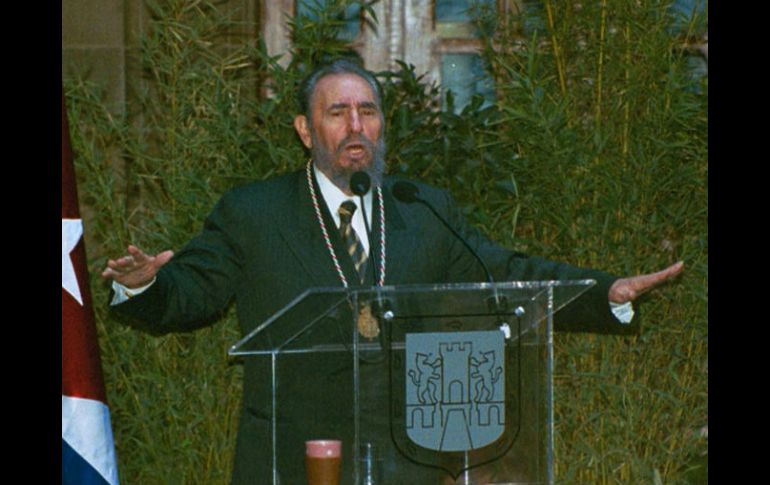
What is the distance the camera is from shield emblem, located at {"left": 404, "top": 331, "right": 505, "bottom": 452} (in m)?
3.04

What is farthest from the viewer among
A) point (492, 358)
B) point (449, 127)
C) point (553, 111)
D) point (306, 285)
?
point (449, 127)

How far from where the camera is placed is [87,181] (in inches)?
184

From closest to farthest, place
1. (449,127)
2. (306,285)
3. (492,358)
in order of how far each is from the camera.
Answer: (492,358) < (306,285) < (449,127)

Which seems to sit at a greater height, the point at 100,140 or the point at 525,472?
the point at 100,140

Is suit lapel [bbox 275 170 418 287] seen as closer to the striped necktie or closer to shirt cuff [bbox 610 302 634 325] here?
the striped necktie

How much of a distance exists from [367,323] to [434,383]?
0.18 m

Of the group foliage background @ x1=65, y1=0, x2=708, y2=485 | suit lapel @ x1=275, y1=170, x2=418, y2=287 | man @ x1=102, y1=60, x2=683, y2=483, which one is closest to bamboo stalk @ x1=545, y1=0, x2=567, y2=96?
foliage background @ x1=65, y1=0, x2=708, y2=485

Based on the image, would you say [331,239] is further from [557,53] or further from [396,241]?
[557,53]

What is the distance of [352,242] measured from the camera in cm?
375

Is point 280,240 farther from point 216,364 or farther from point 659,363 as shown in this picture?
point 659,363

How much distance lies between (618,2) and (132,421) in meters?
1.92

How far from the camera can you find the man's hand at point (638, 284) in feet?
11.3

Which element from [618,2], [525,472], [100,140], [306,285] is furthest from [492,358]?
[100,140]

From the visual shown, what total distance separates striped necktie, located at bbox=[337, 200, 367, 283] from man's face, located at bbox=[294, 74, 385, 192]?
0.09 m
